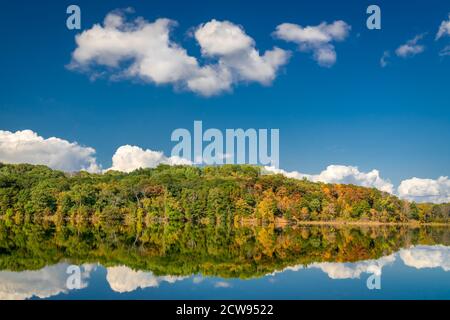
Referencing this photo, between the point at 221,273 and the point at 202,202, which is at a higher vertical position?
the point at 202,202

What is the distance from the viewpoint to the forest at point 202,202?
82.1 metres

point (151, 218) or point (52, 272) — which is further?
point (151, 218)

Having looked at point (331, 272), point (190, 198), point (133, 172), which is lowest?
point (331, 272)

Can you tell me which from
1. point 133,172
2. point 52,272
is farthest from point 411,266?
point 133,172

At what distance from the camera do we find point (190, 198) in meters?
84.0

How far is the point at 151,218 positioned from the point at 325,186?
38386 mm

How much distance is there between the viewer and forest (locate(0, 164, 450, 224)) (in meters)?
82.1

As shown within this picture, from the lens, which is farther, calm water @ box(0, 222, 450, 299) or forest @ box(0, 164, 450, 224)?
forest @ box(0, 164, 450, 224)

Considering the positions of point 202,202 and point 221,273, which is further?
point 202,202

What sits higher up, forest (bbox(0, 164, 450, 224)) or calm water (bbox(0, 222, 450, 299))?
forest (bbox(0, 164, 450, 224))

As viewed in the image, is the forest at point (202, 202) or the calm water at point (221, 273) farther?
the forest at point (202, 202)

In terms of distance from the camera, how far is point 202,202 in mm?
82250

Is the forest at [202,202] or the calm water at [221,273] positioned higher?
the forest at [202,202]
